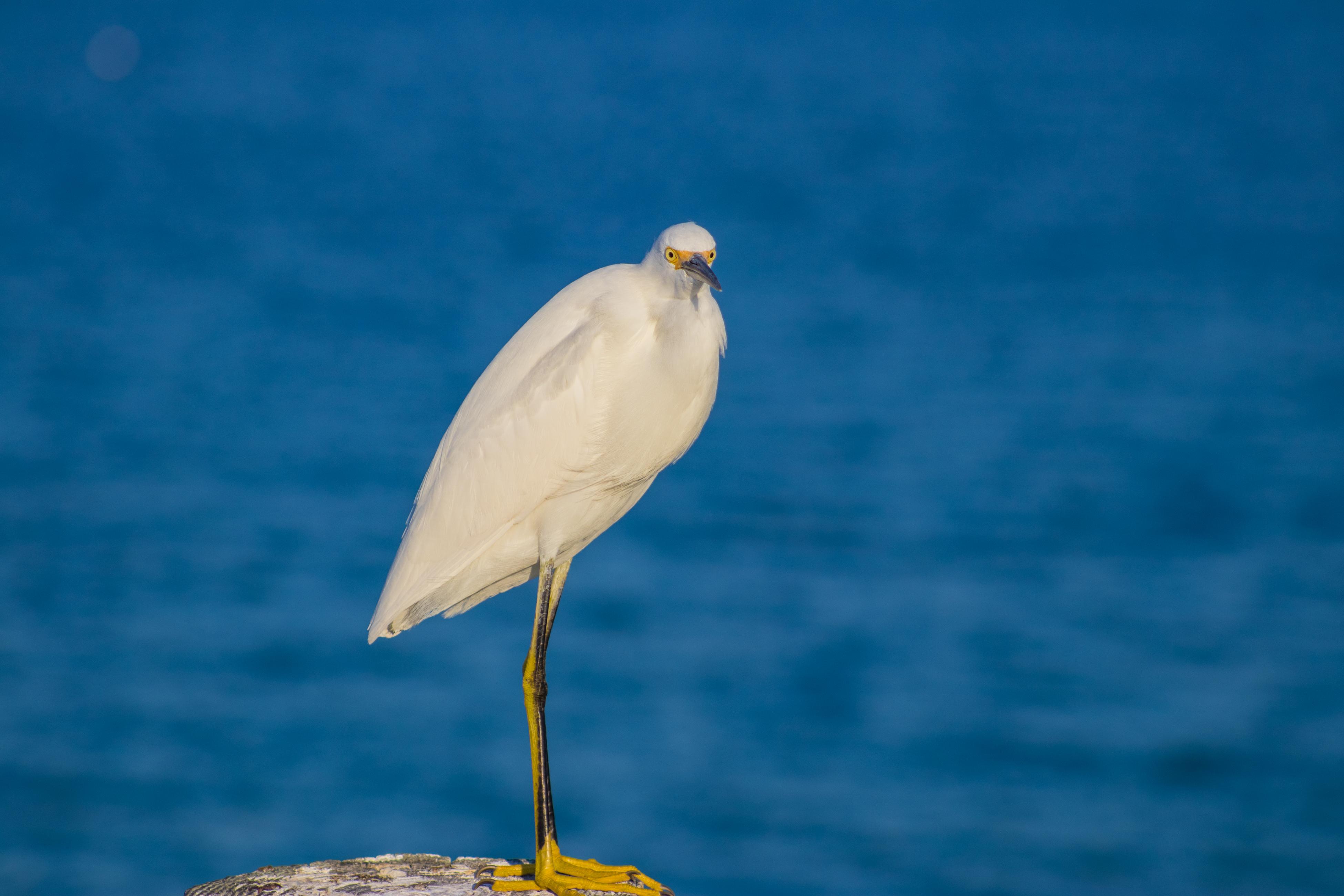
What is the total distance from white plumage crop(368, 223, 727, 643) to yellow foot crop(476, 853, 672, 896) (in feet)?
2.84

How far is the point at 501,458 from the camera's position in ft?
11.9

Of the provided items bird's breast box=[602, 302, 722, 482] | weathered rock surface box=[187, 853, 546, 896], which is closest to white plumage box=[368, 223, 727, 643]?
bird's breast box=[602, 302, 722, 482]

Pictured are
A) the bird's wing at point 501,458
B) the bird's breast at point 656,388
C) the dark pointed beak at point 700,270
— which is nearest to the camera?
the dark pointed beak at point 700,270

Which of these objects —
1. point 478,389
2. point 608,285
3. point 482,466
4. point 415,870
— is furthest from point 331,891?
point 608,285

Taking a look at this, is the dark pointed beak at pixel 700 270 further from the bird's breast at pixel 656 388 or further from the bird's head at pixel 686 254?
the bird's breast at pixel 656 388

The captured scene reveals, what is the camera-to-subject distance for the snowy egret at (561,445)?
3.38 meters

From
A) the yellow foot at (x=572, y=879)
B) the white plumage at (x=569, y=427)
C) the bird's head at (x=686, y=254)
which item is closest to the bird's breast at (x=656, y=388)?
the white plumage at (x=569, y=427)

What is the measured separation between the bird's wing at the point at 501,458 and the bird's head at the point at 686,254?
30 cm

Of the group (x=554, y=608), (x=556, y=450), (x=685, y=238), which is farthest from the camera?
(x=554, y=608)

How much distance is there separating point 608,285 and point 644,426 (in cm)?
46

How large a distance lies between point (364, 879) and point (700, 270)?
2.14 metres

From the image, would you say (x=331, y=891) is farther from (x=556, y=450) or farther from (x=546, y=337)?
(x=546, y=337)

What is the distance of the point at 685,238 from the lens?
10.8 feet

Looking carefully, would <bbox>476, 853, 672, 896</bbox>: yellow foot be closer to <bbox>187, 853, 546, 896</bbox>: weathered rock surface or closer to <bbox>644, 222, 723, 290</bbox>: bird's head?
<bbox>187, 853, 546, 896</bbox>: weathered rock surface
